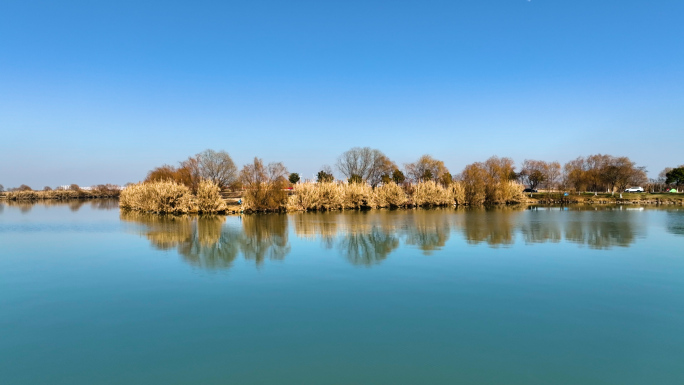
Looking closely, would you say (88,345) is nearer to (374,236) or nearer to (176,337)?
(176,337)

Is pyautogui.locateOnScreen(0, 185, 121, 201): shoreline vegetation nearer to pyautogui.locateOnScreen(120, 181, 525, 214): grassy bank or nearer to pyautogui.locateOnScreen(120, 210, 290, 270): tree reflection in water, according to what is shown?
pyautogui.locateOnScreen(120, 181, 525, 214): grassy bank

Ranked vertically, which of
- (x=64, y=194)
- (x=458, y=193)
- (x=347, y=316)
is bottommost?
(x=347, y=316)

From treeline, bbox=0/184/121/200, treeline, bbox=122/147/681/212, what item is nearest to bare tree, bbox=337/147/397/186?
treeline, bbox=122/147/681/212

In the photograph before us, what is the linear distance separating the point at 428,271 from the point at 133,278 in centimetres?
809

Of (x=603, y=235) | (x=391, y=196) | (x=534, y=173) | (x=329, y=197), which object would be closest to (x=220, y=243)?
(x=603, y=235)

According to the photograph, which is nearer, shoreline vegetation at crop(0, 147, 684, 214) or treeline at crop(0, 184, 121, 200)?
shoreline vegetation at crop(0, 147, 684, 214)

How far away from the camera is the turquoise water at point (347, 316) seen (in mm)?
5492

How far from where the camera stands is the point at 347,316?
25.0ft

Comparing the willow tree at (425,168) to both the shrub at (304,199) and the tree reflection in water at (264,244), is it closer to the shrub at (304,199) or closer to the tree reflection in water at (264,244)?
the shrub at (304,199)

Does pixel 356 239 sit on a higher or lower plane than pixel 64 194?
lower

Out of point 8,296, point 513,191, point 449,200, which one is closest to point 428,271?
point 8,296

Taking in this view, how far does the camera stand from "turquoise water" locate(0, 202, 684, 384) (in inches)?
216

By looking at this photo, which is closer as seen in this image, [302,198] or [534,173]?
[302,198]

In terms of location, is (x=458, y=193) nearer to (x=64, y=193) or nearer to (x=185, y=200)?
(x=185, y=200)
